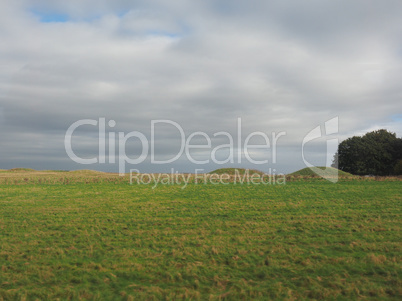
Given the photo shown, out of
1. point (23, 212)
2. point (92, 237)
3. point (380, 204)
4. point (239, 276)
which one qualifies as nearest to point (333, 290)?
point (239, 276)

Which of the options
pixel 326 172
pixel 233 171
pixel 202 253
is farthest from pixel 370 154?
pixel 202 253

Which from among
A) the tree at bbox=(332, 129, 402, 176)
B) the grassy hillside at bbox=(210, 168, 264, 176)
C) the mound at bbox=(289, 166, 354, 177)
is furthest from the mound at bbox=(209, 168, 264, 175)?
the tree at bbox=(332, 129, 402, 176)

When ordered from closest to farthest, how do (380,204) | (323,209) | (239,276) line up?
(239,276) → (323,209) → (380,204)

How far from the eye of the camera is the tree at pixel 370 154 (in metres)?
57.9

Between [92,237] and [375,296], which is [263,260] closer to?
[375,296]

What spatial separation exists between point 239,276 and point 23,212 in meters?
14.0

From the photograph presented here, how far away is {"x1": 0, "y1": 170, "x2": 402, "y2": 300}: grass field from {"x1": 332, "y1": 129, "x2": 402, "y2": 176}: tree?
152 feet

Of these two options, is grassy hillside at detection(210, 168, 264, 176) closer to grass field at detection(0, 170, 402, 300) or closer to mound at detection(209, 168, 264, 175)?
mound at detection(209, 168, 264, 175)

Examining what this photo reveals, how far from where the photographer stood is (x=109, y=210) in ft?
56.1

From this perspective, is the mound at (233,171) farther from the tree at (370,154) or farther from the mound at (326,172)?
the tree at (370,154)

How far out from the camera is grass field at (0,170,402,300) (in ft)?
22.9

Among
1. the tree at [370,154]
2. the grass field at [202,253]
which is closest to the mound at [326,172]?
the tree at [370,154]

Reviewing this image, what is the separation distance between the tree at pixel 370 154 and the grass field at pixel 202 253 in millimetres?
46236

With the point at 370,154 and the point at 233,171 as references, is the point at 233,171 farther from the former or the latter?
the point at 370,154
